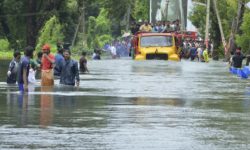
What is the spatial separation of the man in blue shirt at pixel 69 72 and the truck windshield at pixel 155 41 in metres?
26.0

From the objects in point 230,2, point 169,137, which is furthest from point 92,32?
point 169,137

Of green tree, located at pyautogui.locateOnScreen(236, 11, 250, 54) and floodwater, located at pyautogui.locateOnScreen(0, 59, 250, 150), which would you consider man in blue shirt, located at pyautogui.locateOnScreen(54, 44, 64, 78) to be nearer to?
floodwater, located at pyautogui.locateOnScreen(0, 59, 250, 150)

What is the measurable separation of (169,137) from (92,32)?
301 ft

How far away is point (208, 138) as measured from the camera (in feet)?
47.0

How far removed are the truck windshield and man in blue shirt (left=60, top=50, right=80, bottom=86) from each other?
26.0 m

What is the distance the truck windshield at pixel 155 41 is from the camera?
2071 inches

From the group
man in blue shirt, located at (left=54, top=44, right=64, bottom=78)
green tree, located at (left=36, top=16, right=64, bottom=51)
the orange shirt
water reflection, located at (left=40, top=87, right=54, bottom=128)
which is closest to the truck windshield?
man in blue shirt, located at (left=54, top=44, right=64, bottom=78)

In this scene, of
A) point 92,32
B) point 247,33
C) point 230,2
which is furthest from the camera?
point 92,32

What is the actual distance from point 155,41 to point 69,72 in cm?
2664

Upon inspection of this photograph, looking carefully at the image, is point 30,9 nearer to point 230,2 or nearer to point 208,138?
point 230,2

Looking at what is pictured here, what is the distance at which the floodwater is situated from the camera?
13.8m

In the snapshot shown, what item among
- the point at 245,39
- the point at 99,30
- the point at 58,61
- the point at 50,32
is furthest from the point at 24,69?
the point at 99,30

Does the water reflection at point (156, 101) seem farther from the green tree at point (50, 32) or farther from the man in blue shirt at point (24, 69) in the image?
the green tree at point (50, 32)

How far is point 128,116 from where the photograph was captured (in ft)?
57.9
